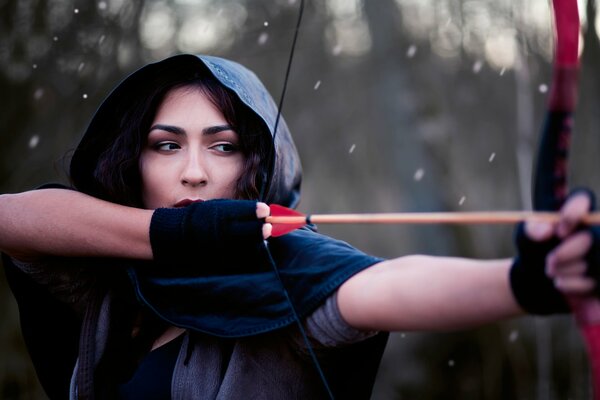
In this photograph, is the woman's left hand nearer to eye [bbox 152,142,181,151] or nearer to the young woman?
the young woman

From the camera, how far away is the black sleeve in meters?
1.47

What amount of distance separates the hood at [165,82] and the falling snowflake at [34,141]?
219 cm

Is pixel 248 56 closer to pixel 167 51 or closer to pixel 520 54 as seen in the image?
pixel 167 51

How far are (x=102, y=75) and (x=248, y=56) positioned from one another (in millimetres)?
→ 745

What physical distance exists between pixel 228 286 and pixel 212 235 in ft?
0.33

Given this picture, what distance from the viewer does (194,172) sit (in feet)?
4.26

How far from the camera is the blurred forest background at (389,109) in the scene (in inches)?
137

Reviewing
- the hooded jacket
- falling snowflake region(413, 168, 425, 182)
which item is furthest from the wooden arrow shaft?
falling snowflake region(413, 168, 425, 182)

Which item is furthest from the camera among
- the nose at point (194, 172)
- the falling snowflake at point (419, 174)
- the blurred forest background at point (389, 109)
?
the falling snowflake at point (419, 174)

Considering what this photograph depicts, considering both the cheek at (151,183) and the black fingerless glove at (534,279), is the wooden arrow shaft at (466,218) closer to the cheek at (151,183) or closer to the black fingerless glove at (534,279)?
the black fingerless glove at (534,279)

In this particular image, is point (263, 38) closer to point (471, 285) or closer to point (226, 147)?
point (226, 147)

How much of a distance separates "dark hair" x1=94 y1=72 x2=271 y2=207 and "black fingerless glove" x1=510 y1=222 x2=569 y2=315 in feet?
2.03

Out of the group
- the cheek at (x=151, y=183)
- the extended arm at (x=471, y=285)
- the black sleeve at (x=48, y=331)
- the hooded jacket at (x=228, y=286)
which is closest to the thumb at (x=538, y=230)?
the extended arm at (x=471, y=285)

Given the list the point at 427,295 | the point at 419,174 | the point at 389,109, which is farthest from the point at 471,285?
the point at 389,109
